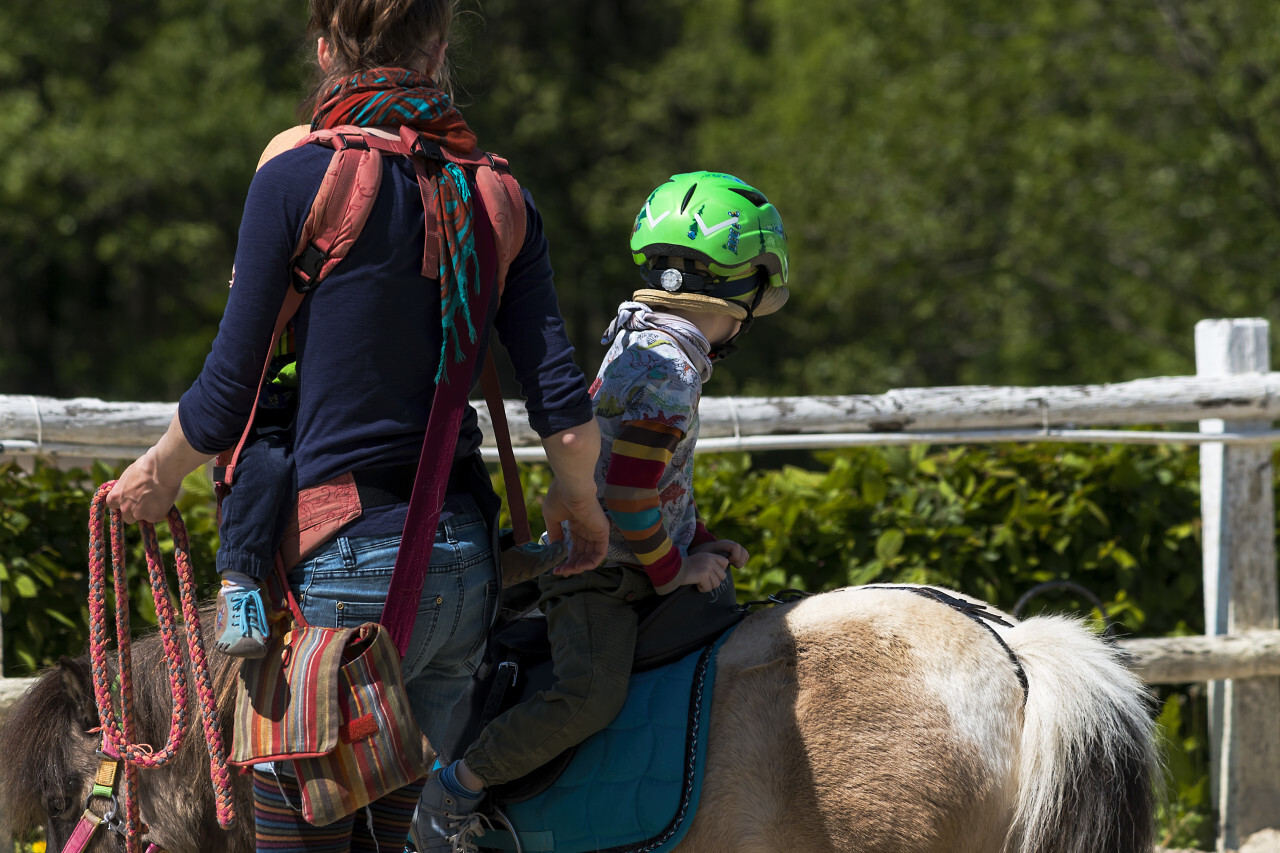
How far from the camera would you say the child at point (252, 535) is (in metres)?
1.83

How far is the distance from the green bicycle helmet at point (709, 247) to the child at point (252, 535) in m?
0.89

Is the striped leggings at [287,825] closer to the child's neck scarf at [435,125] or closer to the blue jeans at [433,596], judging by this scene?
the blue jeans at [433,596]

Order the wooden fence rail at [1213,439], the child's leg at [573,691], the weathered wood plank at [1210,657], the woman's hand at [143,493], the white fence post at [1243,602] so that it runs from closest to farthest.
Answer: the woman's hand at [143,493] < the child's leg at [573,691] < the weathered wood plank at [1210,657] < the wooden fence rail at [1213,439] < the white fence post at [1243,602]

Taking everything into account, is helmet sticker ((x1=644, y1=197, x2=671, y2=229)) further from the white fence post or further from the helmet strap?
the white fence post

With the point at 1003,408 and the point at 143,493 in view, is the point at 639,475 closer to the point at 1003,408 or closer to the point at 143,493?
the point at 143,493

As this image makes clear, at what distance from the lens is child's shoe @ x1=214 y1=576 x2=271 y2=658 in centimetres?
182

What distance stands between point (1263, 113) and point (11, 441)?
11959 millimetres

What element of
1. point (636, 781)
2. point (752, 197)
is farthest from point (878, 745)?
point (752, 197)

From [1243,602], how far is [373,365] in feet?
11.9

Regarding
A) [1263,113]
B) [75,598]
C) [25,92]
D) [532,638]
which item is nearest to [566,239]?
[25,92]

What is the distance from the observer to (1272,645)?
4.06 meters

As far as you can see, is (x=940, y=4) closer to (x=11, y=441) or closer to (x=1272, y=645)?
(x=1272, y=645)

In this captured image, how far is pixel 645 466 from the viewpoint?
2.23 metres

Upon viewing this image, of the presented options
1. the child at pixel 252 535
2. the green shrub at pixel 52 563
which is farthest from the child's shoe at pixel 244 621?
the green shrub at pixel 52 563
